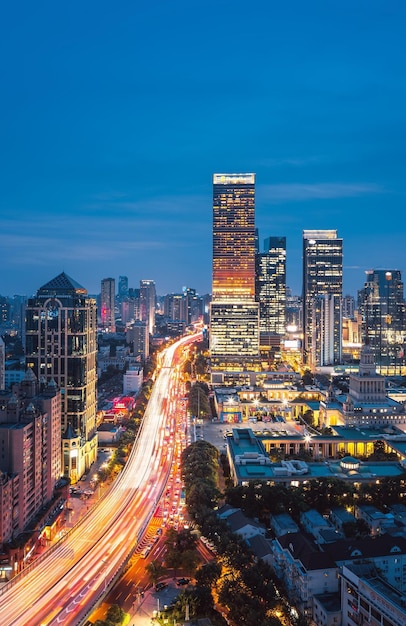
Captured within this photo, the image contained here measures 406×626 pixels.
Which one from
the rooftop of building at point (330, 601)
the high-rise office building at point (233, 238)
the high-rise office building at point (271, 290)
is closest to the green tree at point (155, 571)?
the rooftop of building at point (330, 601)

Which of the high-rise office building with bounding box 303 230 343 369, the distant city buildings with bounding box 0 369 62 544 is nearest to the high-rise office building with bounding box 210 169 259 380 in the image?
the high-rise office building with bounding box 303 230 343 369

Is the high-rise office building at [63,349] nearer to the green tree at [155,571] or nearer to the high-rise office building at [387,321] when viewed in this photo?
the green tree at [155,571]

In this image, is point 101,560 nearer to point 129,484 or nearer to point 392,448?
point 129,484

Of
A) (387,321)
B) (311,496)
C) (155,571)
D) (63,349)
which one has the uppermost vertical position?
(387,321)

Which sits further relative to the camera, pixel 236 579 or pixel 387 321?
pixel 387 321

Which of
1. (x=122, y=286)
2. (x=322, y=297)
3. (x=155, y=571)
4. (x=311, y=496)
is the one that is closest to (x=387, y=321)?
(x=322, y=297)

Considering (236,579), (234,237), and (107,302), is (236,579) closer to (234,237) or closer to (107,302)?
(234,237)
